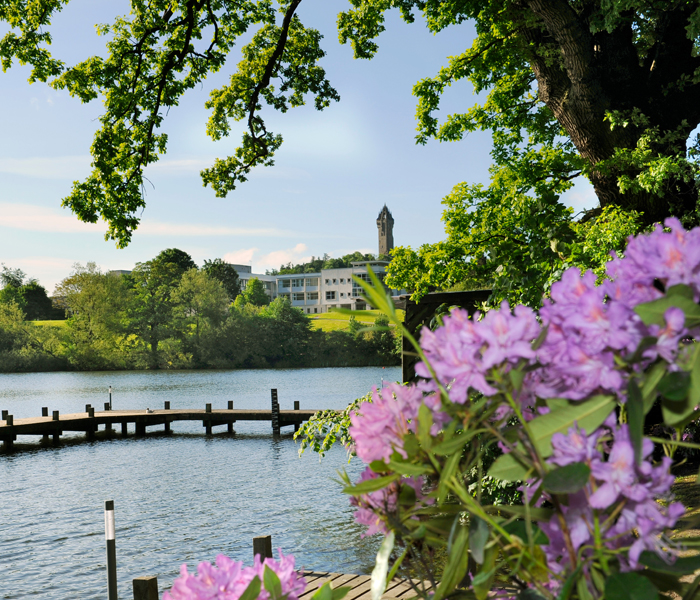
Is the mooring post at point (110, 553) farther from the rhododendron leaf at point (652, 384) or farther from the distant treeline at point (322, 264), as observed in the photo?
the distant treeline at point (322, 264)

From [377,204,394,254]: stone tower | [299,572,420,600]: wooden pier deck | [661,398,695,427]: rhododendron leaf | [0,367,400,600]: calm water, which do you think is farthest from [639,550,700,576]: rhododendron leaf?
[377,204,394,254]: stone tower

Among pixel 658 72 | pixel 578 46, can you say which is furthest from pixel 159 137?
pixel 658 72

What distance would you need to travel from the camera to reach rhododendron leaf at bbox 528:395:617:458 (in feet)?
1.81

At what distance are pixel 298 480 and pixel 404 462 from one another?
1536 cm

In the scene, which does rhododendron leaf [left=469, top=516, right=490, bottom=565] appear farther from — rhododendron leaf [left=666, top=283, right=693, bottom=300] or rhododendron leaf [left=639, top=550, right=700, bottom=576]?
rhododendron leaf [left=666, top=283, right=693, bottom=300]

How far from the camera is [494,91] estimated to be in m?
11.2

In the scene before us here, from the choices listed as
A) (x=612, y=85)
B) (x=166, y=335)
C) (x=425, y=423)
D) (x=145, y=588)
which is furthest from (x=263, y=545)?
(x=166, y=335)

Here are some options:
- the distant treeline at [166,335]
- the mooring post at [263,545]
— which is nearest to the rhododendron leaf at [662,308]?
the mooring post at [263,545]

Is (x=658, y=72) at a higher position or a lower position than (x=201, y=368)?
higher

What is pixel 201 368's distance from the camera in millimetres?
58750

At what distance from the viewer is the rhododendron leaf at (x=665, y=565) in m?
0.56

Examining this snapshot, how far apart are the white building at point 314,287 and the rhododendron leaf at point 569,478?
83978 mm

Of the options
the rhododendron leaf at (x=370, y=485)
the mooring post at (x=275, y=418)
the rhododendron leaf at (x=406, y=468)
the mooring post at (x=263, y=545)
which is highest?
the rhododendron leaf at (x=406, y=468)

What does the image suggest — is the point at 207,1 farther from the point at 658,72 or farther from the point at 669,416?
the point at 669,416
